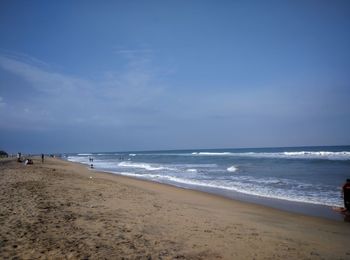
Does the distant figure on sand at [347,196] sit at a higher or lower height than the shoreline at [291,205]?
higher

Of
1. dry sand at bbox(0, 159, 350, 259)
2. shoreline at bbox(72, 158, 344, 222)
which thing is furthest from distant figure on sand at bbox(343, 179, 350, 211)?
dry sand at bbox(0, 159, 350, 259)

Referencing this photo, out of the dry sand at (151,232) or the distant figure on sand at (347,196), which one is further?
the distant figure on sand at (347,196)

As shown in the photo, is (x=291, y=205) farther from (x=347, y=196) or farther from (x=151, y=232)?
(x=151, y=232)

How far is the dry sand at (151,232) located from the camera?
555 cm

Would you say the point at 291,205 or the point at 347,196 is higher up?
the point at 347,196

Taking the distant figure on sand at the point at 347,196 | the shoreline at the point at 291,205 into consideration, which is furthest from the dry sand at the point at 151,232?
the distant figure on sand at the point at 347,196

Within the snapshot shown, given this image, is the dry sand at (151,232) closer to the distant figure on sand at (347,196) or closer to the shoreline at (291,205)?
the shoreline at (291,205)

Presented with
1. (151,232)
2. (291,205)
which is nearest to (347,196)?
(291,205)

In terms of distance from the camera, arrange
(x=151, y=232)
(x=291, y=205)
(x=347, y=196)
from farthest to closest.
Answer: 1. (x=291, y=205)
2. (x=347, y=196)
3. (x=151, y=232)

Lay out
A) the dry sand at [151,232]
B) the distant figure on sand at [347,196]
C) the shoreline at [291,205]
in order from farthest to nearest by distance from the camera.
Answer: the distant figure on sand at [347,196]
the shoreline at [291,205]
the dry sand at [151,232]

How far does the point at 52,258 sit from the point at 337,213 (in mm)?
9828

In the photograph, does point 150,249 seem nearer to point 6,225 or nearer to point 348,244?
point 6,225

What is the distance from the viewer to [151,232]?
699 centimetres

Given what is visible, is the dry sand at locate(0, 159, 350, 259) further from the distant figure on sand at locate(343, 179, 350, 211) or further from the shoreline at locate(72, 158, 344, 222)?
the distant figure on sand at locate(343, 179, 350, 211)
